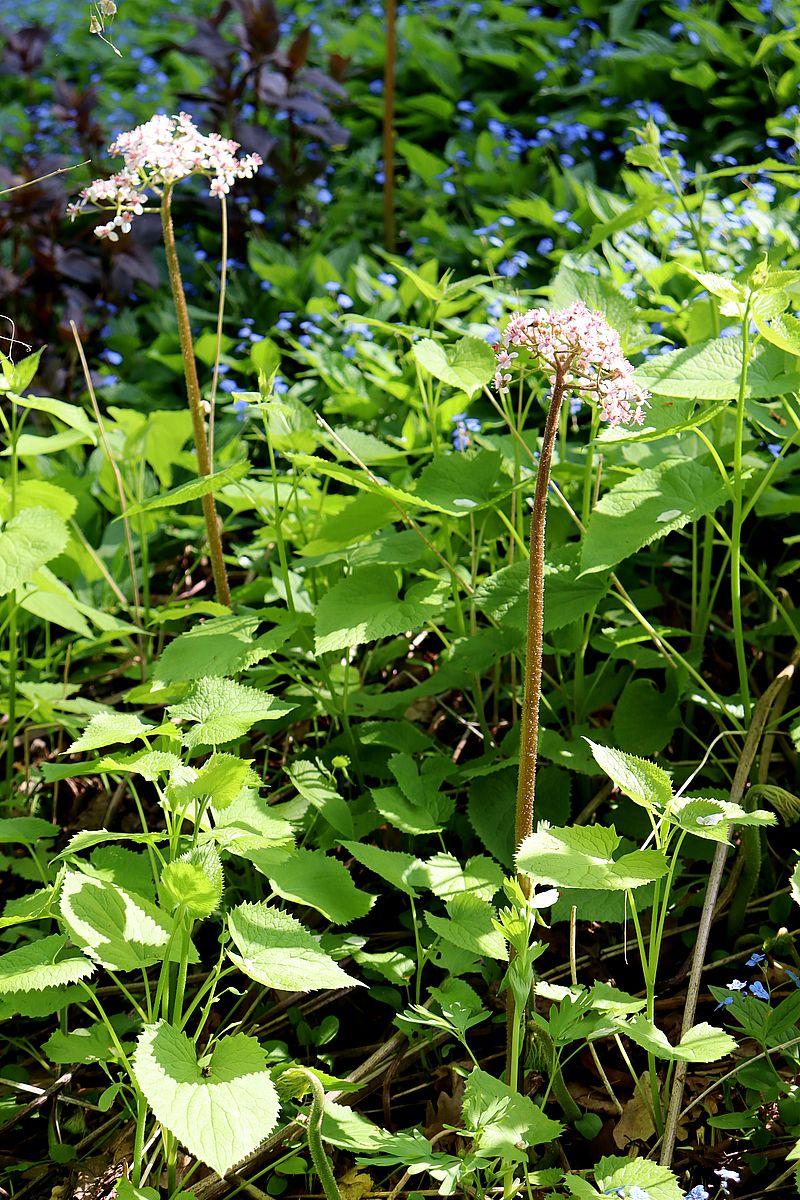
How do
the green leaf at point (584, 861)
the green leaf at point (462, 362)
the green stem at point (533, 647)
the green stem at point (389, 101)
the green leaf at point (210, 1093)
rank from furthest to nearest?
the green stem at point (389, 101) < the green leaf at point (462, 362) < the green stem at point (533, 647) < the green leaf at point (584, 861) < the green leaf at point (210, 1093)

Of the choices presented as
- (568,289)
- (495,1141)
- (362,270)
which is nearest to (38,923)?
(495,1141)

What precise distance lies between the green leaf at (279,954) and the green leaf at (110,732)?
0.22 meters

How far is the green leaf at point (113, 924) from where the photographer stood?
3.67 feet

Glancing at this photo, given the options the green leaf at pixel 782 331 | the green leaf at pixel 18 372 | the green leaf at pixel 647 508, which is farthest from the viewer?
the green leaf at pixel 18 372

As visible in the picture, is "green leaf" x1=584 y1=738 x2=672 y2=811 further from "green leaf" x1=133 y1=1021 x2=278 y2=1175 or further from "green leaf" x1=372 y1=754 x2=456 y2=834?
"green leaf" x1=133 y1=1021 x2=278 y2=1175

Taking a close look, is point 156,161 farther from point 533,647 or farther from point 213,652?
point 533,647

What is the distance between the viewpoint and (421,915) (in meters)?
1.55

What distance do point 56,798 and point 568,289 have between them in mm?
1134

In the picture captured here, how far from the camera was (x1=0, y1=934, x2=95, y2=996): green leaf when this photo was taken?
1109mm

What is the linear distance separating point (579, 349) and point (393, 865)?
647mm

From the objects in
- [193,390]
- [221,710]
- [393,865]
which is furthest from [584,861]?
[193,390]

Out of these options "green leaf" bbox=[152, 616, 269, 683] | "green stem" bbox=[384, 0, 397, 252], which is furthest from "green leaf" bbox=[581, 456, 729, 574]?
"green stem" bbox=[384, 0, 397, 252]

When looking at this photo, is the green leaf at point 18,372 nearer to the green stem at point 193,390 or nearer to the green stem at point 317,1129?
the green stem at point 193,390

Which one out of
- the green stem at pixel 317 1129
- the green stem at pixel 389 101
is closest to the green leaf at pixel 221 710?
the green stem at pixel 317 1129
